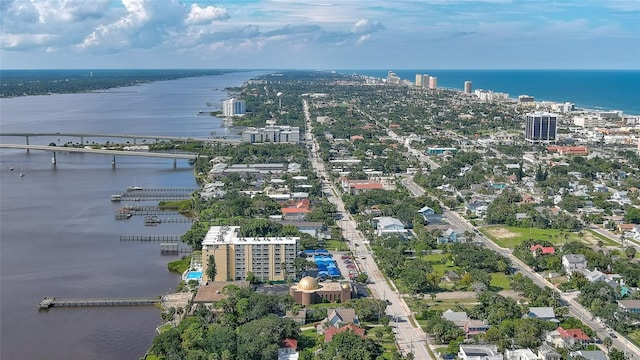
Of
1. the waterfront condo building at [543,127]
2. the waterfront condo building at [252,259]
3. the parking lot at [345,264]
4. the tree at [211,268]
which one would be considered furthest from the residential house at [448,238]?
the waterfront condo building at [543,127]

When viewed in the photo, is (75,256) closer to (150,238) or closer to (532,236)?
(150,238)

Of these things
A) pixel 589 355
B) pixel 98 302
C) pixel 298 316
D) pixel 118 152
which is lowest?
pixel 98 302

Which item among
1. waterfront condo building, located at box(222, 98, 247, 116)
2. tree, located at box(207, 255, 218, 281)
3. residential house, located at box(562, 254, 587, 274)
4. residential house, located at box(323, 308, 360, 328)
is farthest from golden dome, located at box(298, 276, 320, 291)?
waterfront condo building, located at box(222, 98, 247, 116)

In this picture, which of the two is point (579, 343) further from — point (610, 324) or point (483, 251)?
point (483, 251)

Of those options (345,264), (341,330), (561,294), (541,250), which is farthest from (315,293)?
(541,250)

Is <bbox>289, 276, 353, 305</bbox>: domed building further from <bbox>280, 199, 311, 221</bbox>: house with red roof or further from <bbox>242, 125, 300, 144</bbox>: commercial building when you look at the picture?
<bbox>242, 125, 300, 144</bbox>: commercial building

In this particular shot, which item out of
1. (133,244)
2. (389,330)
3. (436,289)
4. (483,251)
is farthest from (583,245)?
(133,244)

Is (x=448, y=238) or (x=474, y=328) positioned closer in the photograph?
(x=474, y=328)

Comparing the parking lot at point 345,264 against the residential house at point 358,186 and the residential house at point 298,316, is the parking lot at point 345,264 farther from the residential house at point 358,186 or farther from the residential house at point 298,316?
the residential house at point 358,186
